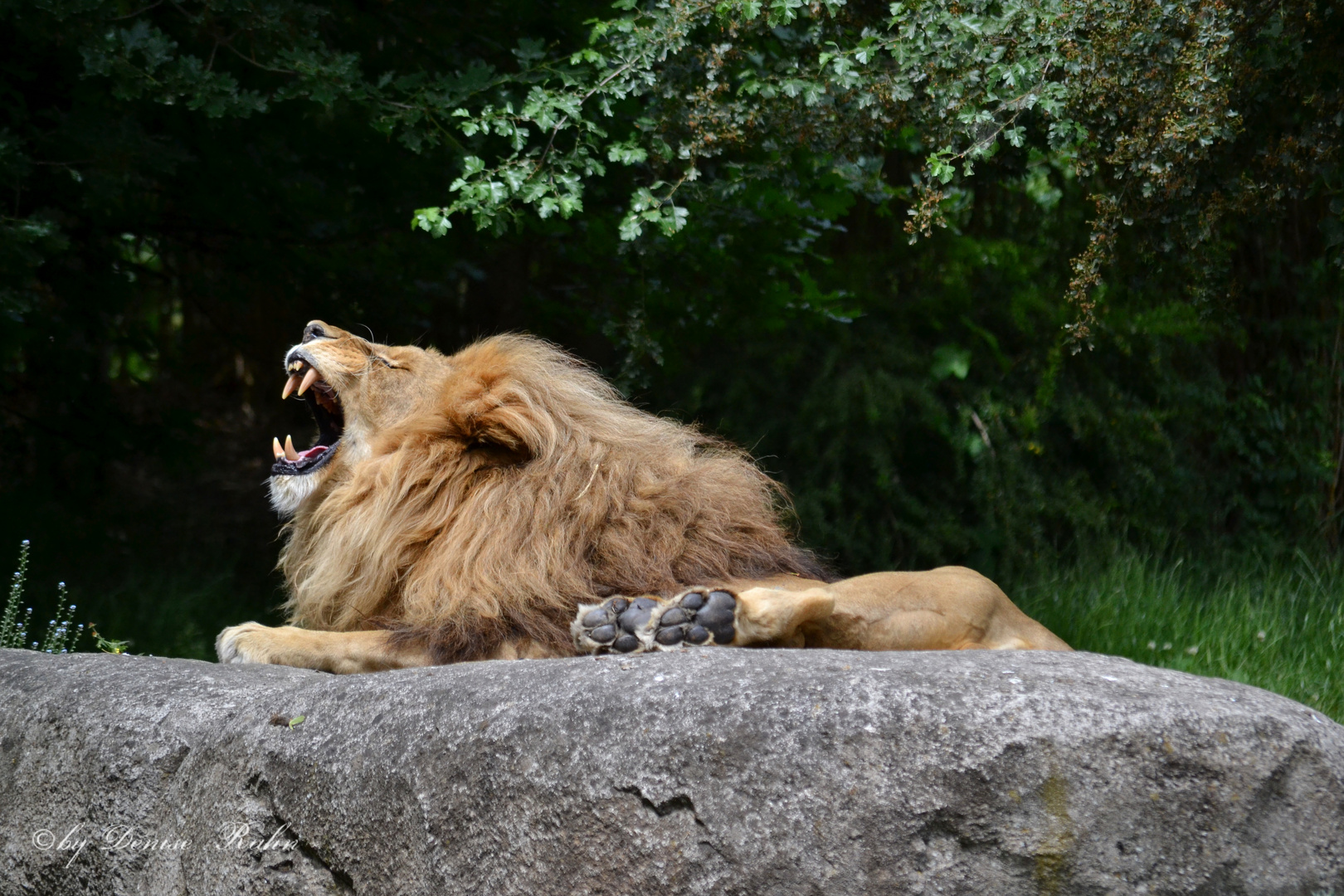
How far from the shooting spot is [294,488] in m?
3.55

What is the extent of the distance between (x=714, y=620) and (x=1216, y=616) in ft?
10.7

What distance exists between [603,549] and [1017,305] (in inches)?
165

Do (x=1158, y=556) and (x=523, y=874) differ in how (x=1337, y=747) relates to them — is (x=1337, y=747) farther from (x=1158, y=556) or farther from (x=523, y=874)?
A: (x=1158, y=556)

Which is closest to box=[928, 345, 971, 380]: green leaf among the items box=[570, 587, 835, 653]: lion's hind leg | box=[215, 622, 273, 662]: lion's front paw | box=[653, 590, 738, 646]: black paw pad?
box=[570, 587, 835, 653]: lion's hind leg

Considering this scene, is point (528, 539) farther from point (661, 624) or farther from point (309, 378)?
point (309, 378)

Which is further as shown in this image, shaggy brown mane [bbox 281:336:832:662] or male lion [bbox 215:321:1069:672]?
shaggy brown mane [bbox 281:336:832:662]

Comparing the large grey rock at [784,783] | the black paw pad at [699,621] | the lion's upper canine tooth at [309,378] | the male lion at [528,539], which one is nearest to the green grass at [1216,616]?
the male lion at [528,539]

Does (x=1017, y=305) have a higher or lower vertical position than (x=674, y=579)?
higher

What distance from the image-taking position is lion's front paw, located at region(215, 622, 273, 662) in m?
3.10

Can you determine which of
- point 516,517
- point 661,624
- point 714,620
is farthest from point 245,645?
point 714,620

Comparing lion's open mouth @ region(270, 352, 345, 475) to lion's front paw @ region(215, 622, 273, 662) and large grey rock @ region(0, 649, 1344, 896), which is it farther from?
large grey rock @ region(0, 649, 1344, 896)

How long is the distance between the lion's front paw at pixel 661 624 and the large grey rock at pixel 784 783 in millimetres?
231

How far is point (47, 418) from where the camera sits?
20.7 feet

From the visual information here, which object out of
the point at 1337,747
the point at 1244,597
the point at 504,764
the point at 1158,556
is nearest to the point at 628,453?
the point at 504,764
